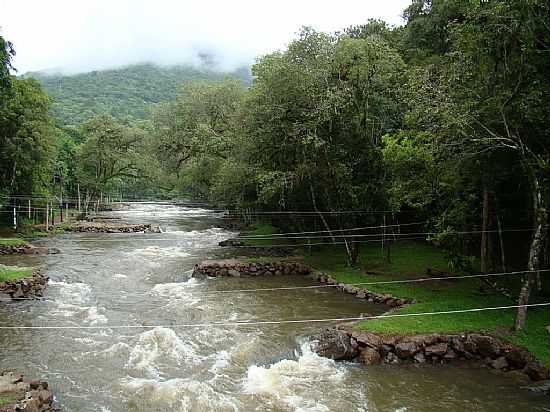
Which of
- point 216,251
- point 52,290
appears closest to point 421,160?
point 52,290

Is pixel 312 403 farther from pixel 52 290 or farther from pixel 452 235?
pixel 52 290

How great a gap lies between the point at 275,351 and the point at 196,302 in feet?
20.3

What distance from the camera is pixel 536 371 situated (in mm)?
11555

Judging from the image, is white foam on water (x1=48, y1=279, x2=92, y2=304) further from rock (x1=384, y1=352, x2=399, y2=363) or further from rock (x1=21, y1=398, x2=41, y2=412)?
rock (x1=384, y1=352, x2=399, y2=363)

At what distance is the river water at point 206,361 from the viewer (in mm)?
10523

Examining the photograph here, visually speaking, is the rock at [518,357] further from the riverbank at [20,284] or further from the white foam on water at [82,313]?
the riverbank at [20,284]

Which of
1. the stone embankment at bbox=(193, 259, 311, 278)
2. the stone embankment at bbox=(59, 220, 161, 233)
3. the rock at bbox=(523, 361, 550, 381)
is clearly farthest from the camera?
the stone embankment at bbox=(59, 220, 161, 233)

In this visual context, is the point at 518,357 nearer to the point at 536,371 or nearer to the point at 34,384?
the point at 536,371

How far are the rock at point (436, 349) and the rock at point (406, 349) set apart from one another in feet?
0.97

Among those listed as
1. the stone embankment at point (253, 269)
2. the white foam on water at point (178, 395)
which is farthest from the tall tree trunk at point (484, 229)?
the white foam on water at point (178, 395)

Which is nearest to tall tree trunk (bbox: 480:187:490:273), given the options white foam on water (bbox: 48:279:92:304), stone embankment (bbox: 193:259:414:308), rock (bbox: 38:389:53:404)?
stone embankment (bbox: 193:259:414:308)

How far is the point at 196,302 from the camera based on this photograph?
738 inches

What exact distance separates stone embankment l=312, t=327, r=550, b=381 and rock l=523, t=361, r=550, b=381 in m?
0.54

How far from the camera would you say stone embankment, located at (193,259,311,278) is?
77.9ft
